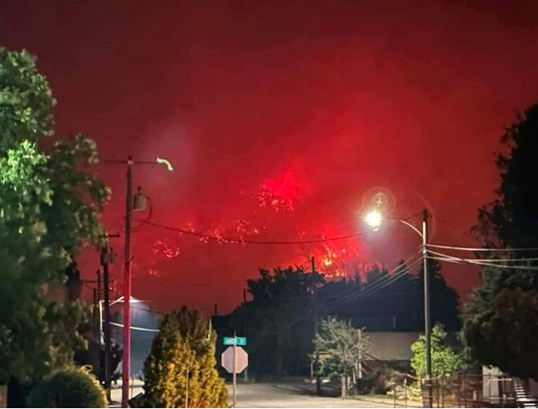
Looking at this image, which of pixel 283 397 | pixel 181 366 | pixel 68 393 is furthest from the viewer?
pixel 283 397

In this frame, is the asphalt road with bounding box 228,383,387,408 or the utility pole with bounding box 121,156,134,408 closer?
the utility pole with bounding box 121,156,134,408

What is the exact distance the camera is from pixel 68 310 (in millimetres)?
8031

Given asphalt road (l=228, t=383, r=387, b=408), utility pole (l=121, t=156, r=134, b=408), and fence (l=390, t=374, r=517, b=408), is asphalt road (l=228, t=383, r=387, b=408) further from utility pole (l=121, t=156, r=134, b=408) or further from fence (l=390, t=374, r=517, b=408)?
utility pole (l=121, t=156, r=134, b=408)

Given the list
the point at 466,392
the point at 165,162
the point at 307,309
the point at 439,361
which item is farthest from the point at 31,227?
the point at 307,309

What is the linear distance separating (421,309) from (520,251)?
9591mm

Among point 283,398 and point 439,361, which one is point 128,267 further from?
point 439,361

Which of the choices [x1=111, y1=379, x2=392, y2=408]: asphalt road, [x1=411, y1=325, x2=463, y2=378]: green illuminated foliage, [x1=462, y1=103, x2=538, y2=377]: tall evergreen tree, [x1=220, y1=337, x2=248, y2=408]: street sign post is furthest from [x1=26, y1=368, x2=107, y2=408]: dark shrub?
[x1=411, y1=325, x2=463, y2=378]: green illuminated foliage

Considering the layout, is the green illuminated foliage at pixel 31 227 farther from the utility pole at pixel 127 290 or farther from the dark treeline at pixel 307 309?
the dark treeline at pixel 307 309

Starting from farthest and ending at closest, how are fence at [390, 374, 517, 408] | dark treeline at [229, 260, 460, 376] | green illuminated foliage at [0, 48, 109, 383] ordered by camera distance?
dark treeline at [229, 260, 460, 376] < fence at [390, 374, 517, 408] < green illuminated foliage at [0, 48, 109, 383]

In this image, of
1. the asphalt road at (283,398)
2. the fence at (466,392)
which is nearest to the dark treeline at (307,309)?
the asphalt road at (283,398)

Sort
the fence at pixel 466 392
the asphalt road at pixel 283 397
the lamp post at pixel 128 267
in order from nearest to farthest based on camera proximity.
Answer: the lamp post at pixel 128 267 → the fence at pixel 466 392 → the asphalt road at pixel 283 397

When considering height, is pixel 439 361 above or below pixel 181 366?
below

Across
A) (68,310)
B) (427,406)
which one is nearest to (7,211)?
(68,310)

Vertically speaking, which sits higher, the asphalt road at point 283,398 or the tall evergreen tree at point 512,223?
the tall evergreen tree at point 512,223
